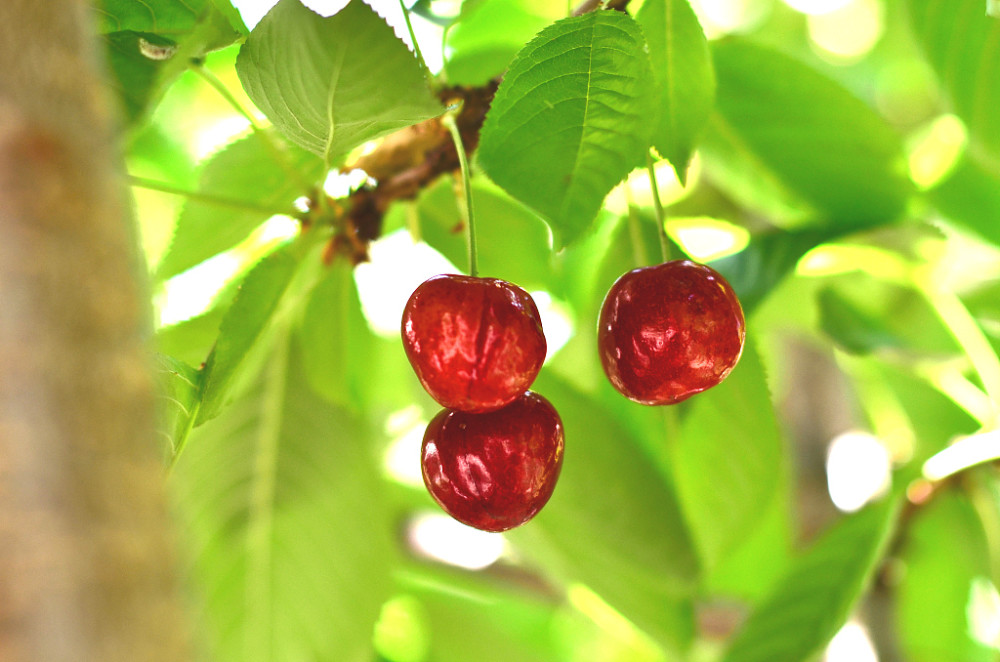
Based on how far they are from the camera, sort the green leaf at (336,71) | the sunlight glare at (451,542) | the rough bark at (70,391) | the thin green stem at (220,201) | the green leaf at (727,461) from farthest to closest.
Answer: the sunlight glare at (451,542) → the green leaf at (727,461) → the thin green stem at (220,201) → the green leaf at (336,71) → the rough bark at (70,391)

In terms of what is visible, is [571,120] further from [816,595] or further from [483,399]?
[816,595]

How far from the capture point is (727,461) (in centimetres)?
86

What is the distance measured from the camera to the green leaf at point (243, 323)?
56cm

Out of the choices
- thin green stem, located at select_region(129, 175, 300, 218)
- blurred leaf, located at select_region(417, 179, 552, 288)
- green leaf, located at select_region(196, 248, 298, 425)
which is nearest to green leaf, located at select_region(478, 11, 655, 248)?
green leaf, located at select_region(196, 248, 298, 425)

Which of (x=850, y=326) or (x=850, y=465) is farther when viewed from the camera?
(x=850, y=465)

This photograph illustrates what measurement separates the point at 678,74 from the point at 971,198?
589 mm

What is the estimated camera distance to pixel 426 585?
52.0 inches

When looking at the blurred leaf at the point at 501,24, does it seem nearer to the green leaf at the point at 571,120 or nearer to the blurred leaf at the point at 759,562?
the green leaf at the point at 571,120

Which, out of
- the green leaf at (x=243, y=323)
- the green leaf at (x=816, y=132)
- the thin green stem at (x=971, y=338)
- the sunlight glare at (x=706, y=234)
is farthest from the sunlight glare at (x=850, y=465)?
the green leaf at (x=243, y=323)

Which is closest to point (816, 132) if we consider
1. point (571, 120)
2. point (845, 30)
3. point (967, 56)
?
point (967, 56)

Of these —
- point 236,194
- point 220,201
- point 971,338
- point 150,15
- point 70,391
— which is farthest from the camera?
point 971,338

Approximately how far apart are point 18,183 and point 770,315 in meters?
1.02

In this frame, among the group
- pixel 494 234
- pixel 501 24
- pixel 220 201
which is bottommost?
pixel 220 201

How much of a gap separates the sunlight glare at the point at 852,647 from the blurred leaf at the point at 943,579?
2.1 inches
